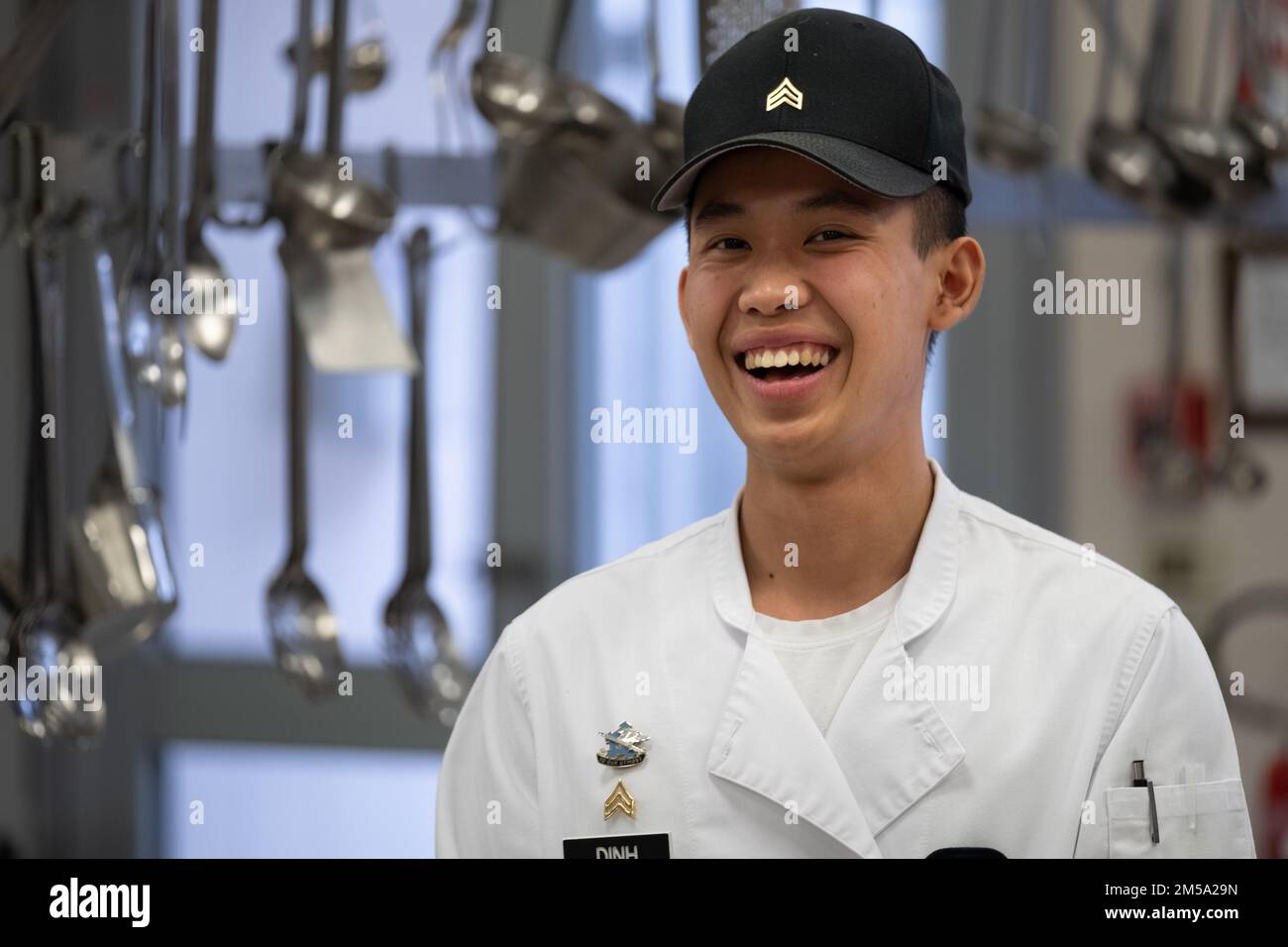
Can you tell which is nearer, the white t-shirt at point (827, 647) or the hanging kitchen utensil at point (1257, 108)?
the white t-shirt at point (827, 647)

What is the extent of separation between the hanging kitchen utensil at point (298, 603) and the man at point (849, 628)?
0.29m

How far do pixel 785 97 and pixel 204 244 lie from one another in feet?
1.29

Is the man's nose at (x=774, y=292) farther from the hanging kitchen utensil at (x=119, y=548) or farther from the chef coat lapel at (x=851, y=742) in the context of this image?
the hanging kitchen utensil at (x=119, y=548)

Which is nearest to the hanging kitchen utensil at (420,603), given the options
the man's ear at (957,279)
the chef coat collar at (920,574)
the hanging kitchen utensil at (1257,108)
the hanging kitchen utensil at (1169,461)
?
the chef coat collar at (920,574)

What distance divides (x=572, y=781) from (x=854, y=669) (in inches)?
6.3

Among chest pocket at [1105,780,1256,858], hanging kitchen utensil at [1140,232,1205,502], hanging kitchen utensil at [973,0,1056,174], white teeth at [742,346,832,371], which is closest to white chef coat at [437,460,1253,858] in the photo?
chest pocket at [1105,780,1256,858]

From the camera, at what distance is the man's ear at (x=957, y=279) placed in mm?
752

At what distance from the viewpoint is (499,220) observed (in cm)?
103

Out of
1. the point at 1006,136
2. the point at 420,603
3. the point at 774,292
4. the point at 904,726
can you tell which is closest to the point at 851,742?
the point at 904,726

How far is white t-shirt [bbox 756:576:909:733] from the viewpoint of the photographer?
2.48 feet

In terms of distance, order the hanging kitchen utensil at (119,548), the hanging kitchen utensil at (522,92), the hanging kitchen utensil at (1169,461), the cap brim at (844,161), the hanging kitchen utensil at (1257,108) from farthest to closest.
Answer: the hanging kitchen utensil at (1169,461) → the hanging kitchen utensil at (1257,108) → the hanging kitchen utensil at (522,92) → the hanging kitchen utensil at (119,548) → the cap brim at (844,161)

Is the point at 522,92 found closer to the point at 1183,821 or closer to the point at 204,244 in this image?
the point at 204,244
